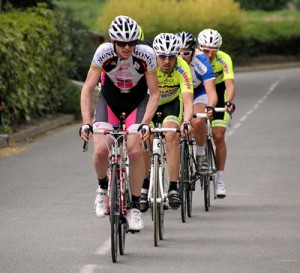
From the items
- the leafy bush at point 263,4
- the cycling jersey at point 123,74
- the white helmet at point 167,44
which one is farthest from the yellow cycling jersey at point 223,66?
the leafy bush at point 263,4

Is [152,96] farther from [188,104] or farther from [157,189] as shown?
[188,104]

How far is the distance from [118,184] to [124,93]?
3.30ft

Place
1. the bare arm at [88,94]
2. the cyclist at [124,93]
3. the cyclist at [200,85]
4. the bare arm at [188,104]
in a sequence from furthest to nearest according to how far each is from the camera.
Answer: the cyclist at [200,85], the bare arm at [188,104], the bare arm at [88,94], the cyclist at [124,93]

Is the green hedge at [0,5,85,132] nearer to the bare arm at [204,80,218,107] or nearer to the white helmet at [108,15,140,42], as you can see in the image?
the bare arm at [204,80,218,107]

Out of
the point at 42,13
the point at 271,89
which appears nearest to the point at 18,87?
the point at 42,13

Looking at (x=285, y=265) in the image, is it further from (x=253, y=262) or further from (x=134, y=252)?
(x=134, y=252)

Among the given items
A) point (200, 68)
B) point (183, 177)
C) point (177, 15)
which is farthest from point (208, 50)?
point (177, 15)

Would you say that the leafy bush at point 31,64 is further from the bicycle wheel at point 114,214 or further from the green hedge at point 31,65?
the bicycle wheel at point 114,214

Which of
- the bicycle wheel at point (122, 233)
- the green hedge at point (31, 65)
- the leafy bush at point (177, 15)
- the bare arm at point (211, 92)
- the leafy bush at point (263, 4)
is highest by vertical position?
the bare arm at point (211, 92)

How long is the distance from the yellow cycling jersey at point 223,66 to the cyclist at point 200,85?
368 mm

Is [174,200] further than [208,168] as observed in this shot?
No

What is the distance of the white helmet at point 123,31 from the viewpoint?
9383 mm

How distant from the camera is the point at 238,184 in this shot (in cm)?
1446

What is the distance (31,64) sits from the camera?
71.3 ft
